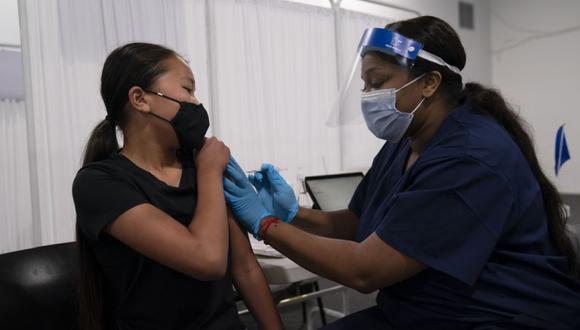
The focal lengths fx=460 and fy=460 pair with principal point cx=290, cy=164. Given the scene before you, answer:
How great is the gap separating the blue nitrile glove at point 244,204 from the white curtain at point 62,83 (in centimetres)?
146

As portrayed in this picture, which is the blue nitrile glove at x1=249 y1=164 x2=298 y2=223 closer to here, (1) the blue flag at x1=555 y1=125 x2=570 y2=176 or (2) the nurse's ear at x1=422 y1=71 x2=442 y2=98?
(2) the nurse's ear at x1=422 y1=71 x2=442 y2=98

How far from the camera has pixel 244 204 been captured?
47.2 inches

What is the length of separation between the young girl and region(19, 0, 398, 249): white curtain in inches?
51.2

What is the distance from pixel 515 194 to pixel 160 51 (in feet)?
2.98

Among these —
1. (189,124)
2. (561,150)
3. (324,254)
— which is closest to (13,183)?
(189,124)

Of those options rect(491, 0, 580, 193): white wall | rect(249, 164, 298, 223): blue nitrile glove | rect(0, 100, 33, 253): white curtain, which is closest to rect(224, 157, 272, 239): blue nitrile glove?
rect(249, 164, 298, 223): blue nitrile glove

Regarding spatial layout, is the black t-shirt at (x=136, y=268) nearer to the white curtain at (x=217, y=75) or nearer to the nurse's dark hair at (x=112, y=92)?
the nurse's dark hair at (x=112, y=92)

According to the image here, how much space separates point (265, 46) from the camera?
3.15 meters

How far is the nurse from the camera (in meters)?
0.98

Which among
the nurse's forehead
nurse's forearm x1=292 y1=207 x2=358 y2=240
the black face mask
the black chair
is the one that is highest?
the nurse's forehead

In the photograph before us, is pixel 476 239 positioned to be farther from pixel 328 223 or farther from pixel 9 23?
pixel 9 23

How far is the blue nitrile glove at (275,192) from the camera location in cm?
144

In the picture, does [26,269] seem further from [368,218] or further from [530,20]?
[530,20]

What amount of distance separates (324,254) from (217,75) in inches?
82.9
